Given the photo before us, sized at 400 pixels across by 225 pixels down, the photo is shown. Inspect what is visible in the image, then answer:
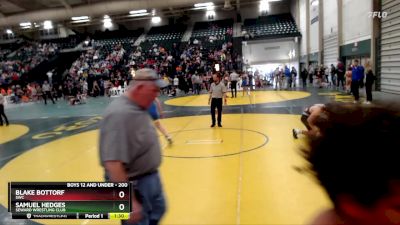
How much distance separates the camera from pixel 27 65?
37656 millimetres

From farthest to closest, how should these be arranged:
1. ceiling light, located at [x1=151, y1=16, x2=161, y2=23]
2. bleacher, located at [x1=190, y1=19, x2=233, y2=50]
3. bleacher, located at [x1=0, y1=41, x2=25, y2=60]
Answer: ceiling light, located at [x1=151, y1=16, x2=161, y2=23] < bleacher, located at [x1=0, y1=41, x2=25, y2=60] < bleacher, located at [x1=190, y1=19, x2=233, y2=50]

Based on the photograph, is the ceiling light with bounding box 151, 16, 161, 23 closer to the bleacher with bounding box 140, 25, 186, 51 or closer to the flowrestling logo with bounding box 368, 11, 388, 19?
the bleacher with bounding box 140, 25, 186, 51

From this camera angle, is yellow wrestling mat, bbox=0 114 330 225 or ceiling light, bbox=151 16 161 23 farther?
ceiling light, bbox=151 16 161 23

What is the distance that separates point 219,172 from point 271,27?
33253 mm

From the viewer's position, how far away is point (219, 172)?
6.15m

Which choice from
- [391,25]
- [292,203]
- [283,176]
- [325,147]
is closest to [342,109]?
[325,147]

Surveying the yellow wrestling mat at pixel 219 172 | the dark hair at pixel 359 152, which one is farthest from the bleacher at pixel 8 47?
the dark hair at pixel 359 152

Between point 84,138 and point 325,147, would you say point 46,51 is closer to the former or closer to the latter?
point 84,138

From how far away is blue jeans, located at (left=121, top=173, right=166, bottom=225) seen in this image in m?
2.90

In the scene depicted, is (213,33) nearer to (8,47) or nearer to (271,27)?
(271,27)

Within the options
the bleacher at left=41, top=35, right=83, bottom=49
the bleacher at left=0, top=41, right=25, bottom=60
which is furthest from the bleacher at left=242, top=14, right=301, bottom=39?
the bleacher at left=0, top=41, right=25, bottom=60

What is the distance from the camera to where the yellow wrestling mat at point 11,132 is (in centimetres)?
1124

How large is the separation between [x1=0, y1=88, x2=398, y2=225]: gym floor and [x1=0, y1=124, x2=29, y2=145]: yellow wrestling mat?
44mm
